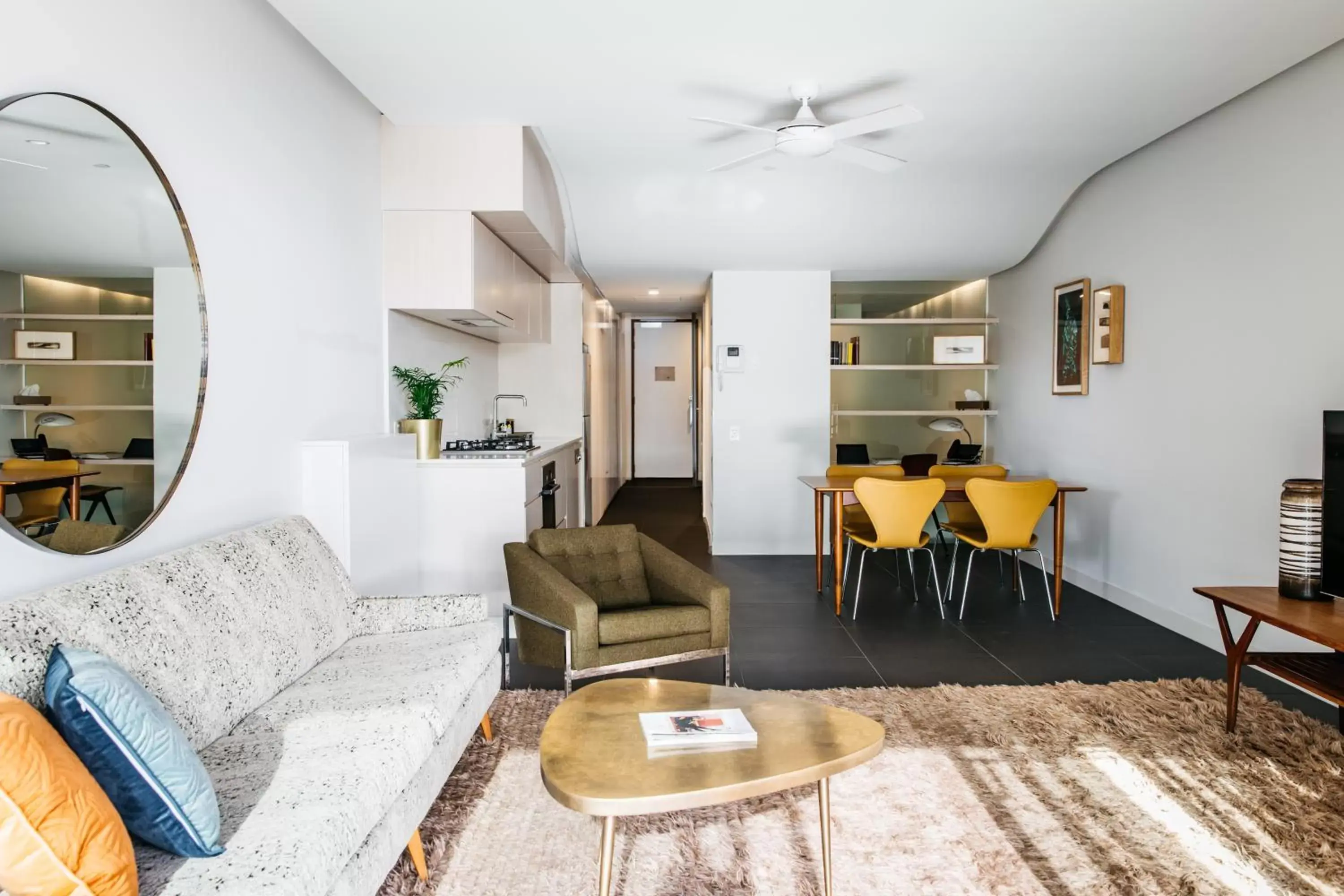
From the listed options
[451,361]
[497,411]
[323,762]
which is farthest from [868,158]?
[497,411]

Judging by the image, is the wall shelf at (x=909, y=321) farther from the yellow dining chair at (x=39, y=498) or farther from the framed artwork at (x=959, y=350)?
the yellow dining chair at (x=39, y=498)

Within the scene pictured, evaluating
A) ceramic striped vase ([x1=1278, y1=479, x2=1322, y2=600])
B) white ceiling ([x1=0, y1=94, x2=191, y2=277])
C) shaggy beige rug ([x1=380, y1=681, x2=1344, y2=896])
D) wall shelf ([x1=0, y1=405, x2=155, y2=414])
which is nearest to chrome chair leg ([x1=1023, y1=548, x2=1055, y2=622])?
shaggy beige rug ([x1=380, y1=681, x2=1344, y2=896])

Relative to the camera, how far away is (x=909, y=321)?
6.87m

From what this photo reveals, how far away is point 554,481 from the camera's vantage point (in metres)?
5.45

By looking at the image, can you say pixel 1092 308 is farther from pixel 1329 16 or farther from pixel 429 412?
pixel 429 412

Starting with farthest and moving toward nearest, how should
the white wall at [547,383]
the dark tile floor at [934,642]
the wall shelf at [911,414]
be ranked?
1. the white wall at [547,383]
2. the wall shelf at [911,414]
3. the dark tile floor at [934,642]

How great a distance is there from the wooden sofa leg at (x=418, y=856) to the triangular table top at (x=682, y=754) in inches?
16.5

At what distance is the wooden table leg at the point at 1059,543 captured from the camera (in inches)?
181

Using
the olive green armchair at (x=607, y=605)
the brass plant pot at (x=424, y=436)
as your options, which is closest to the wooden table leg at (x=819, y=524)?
the olive green armchair at (x=607, y=605)

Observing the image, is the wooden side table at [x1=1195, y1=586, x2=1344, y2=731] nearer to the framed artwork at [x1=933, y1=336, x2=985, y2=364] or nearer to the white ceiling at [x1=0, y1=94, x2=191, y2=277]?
the white ceiling at [x1=0, y1=94, x2=191, y2=277]

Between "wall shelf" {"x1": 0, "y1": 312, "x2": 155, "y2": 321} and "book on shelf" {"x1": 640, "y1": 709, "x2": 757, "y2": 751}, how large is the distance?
1.84m

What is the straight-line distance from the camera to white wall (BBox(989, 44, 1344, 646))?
3.47 meters

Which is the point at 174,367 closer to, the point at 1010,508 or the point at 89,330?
the point at 89,330

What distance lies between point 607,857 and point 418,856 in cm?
61
